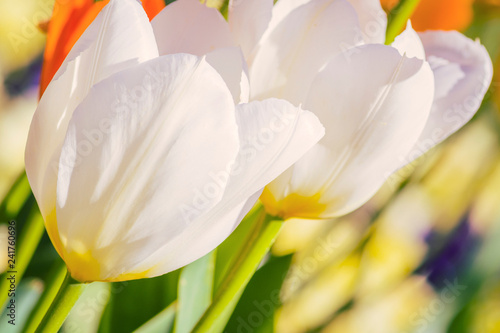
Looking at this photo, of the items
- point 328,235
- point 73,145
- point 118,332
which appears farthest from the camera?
point 328,235

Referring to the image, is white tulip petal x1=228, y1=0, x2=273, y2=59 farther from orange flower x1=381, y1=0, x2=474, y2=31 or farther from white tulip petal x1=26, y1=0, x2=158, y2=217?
orange flower x1=381, y1=0, x2=474, y2=31

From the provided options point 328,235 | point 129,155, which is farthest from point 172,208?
point 328,235

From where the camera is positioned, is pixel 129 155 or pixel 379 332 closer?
pixel 129 155

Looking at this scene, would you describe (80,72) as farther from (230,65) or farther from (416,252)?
(416,252)

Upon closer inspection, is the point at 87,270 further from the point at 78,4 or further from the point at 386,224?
the point at 386,224

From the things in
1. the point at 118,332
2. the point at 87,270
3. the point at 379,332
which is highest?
the point at 87,270

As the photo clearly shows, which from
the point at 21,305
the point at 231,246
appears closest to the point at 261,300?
the point at 231,246
